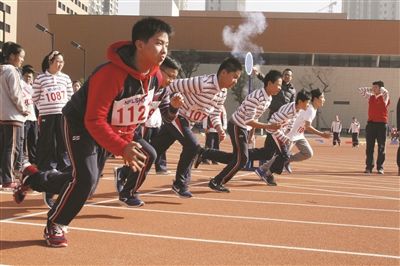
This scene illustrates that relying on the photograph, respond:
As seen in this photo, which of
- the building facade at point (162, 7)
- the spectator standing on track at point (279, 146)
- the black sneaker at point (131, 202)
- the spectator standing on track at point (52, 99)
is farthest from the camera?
the building facade at point (162, 7)

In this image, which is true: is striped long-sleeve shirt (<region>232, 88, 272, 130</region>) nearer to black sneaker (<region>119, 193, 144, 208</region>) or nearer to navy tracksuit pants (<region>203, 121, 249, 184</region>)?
navy tracksuit pants (<region>203, 121, 249, 184</region>)

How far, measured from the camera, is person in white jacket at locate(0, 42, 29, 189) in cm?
677

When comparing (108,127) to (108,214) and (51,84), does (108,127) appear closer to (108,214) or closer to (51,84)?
(108,214)

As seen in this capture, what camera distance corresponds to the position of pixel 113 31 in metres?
66.3

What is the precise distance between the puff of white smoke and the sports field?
56.2 m

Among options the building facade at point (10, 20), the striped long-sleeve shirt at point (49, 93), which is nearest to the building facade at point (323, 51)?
the building facade at point (10, 20)

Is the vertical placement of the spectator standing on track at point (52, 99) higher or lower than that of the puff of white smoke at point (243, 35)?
lower

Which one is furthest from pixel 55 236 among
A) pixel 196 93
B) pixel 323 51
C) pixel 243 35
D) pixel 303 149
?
pixel 243 35

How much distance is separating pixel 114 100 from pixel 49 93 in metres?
3.50

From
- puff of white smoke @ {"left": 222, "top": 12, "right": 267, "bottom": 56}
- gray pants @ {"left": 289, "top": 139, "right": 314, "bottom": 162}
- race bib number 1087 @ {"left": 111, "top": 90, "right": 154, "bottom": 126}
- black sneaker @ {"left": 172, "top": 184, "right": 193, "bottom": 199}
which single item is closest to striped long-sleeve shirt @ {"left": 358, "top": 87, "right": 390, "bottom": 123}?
gray pants @ {"left": 289, "top": 139, "right": 314, "bottom": 162}

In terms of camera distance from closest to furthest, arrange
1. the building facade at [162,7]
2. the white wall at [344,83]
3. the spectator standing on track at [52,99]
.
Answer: the spectator standing on track at [52,99], the white wall at [344,83], the building facade at [162,7]

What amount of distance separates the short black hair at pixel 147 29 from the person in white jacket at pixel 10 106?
334 cm

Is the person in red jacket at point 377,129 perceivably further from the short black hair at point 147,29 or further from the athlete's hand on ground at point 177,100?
the short black hair at point 147,29

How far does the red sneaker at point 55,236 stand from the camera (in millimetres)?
3992
